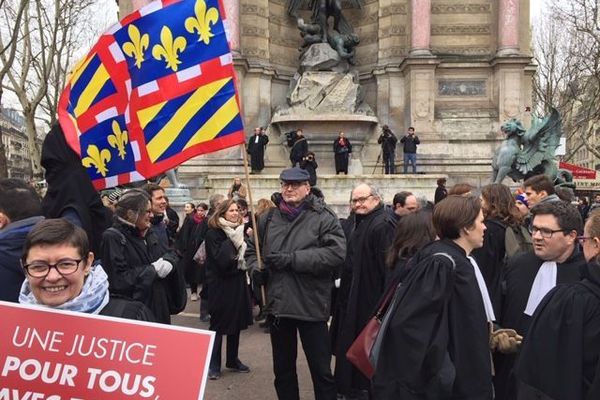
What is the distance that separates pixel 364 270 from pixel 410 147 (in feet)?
51.2

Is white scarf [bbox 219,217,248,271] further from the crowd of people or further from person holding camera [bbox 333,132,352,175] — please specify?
person holding camera [bbox 333,132,352,175]

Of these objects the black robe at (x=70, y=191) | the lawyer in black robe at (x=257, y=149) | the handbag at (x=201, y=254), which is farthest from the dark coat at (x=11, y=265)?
the lawyer in black robe at (x=257, y=149)

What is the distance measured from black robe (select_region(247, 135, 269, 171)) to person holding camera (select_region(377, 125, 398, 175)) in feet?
12.8

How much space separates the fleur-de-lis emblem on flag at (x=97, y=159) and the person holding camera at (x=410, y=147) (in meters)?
16.8

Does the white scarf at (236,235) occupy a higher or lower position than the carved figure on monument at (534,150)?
lower

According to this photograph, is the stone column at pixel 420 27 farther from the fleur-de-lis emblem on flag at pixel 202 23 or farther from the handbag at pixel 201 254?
the fleur-de-lis emblem on flag at pixel 202 23

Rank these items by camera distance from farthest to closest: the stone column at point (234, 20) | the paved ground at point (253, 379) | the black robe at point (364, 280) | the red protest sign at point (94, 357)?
the stone column at point (234, 20) < the paved ground at point (253, 379) < the black robe at point (364, 280) < the red protest sign at point (94, 357)

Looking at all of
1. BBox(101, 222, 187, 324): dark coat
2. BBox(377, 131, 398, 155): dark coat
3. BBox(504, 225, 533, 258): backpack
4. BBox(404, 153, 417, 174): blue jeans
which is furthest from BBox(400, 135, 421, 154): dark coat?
BBox(101, 222, 187, 324): dark coat

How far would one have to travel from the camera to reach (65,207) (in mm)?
3760

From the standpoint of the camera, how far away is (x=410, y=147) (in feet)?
66.8

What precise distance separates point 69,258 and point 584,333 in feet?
6.97

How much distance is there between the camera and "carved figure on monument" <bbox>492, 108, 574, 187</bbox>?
1351 centimetres

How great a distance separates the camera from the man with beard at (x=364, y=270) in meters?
5.17

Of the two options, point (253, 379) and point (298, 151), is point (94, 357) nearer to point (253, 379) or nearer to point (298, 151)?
point (253, 379)
